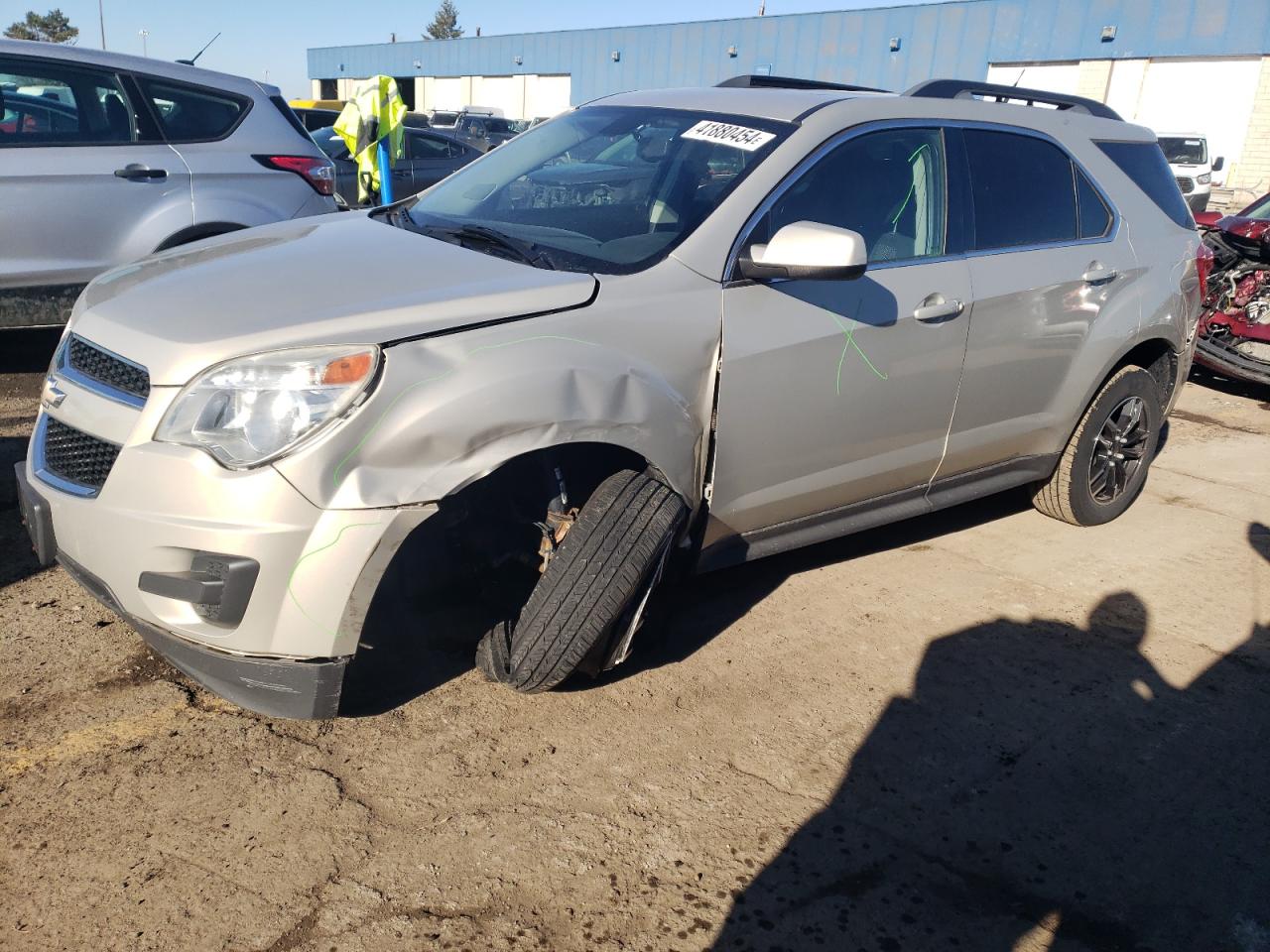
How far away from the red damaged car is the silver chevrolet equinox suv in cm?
388

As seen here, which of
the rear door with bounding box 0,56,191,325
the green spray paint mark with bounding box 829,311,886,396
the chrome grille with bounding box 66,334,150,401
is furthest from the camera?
the rear door with bounding box 0,56,191,325

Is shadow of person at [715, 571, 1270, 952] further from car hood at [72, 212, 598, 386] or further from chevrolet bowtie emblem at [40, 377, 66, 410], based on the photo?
chevrolet bowtie emblem at [40, 377, 66, 410]

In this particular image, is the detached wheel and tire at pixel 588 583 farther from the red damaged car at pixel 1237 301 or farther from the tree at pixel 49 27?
the tree at pixel 49 27

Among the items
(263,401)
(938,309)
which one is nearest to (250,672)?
(263,401)

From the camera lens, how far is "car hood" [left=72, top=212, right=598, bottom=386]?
254 cm

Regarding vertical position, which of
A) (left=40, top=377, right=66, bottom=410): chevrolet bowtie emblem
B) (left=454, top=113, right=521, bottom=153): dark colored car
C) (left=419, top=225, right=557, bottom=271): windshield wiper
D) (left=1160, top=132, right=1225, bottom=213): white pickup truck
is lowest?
(left=454, top=113, right=521, bottom=153): dark colored car

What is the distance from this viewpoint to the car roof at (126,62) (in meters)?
5.48

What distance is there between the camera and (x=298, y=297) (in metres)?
2.71

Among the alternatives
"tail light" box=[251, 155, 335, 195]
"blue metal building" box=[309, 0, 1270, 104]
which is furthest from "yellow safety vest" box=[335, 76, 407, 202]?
"blue metal building" box=[309, 0, 1270, 104]

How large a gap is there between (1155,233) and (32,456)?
4.35 metres

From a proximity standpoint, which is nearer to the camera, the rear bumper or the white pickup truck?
the rear bumper

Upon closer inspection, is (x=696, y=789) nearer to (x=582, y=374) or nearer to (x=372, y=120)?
(x=582, y=374)

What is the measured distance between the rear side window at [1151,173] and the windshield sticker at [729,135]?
74.8 inches

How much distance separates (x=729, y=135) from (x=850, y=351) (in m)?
0.81
